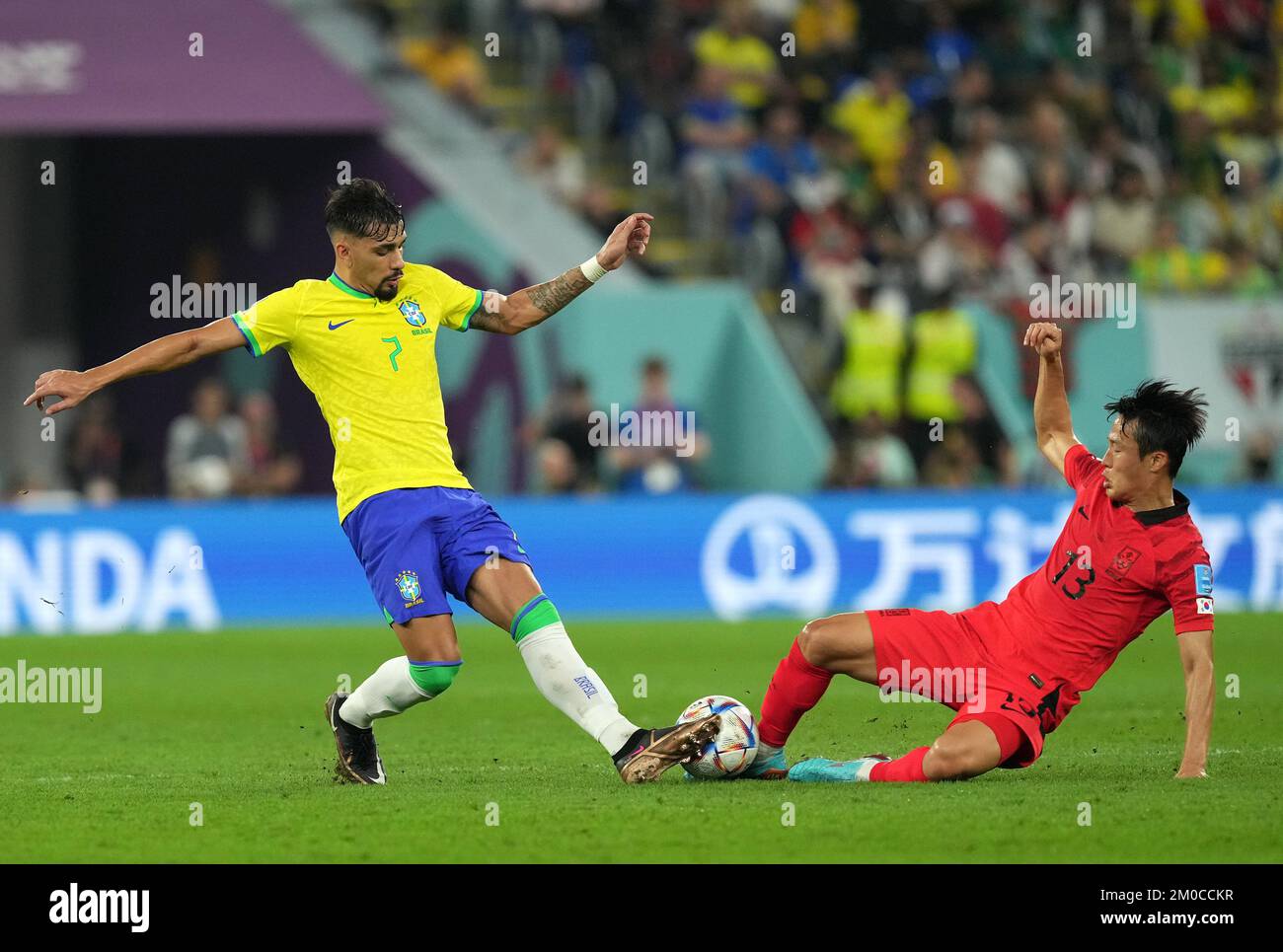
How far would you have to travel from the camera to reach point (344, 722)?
8172 mm

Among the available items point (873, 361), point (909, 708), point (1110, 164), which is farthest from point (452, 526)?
point (1110, 164)

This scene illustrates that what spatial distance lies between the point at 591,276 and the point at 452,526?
44.0 inches

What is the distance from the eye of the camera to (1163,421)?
7.64 meters

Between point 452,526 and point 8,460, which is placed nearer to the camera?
point 452,526

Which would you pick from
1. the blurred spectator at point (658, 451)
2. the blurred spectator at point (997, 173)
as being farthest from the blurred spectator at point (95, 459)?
the blurred spectator at point (997, 173)

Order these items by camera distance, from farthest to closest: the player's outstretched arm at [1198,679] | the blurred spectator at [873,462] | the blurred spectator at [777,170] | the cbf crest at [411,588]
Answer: the blurred spectator at [777,170] < the blurred spectator at [873,462] < the cbf crest at [411,588] < the player's outstretched arm at [1198,679]

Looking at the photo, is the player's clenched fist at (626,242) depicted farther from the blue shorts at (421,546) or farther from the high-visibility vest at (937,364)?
the high-visibility vest at (937,364)

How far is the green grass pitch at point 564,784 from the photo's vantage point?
6.68m

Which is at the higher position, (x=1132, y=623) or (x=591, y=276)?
(x=591, y=276)

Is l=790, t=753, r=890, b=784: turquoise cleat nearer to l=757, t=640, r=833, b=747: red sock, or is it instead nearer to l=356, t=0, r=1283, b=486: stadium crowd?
l=757, t=640, r=833, b=747: red sock

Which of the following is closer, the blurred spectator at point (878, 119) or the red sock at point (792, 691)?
the red sock at point (792, 691)

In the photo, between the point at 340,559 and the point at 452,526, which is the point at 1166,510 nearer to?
the point at 452,526

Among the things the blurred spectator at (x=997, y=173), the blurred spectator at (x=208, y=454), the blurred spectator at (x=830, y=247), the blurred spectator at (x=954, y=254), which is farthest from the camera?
the blurred spectator at (x=997, y=173)
